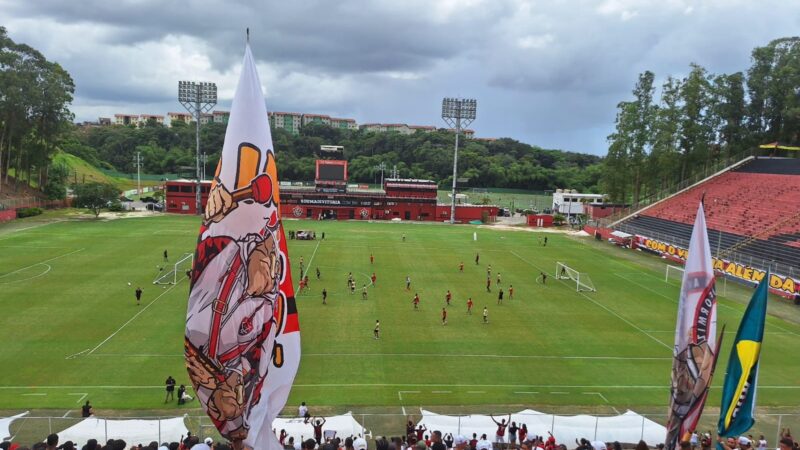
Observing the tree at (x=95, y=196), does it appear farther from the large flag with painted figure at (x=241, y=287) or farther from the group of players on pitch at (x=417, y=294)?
the large flag with painted figure at (x=241, y=287)

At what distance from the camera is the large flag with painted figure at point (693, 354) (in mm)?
10023

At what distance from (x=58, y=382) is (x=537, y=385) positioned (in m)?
18.2

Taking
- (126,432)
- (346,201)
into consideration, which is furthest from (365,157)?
(126,432)

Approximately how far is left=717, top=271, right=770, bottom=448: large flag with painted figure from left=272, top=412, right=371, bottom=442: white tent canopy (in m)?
8.63

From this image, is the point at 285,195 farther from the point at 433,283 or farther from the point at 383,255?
the point at 433,283

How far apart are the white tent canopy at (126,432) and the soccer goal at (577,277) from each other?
2936 centimetres

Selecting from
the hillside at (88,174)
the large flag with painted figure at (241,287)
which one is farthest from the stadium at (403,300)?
the hillside at (88,174)

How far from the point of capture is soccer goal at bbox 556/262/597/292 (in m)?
37.9

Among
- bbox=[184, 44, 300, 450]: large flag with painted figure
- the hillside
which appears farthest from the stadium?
the hillside

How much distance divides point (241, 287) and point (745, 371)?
32.6 feet

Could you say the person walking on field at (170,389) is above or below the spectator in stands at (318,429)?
below

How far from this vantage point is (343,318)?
95.7ft

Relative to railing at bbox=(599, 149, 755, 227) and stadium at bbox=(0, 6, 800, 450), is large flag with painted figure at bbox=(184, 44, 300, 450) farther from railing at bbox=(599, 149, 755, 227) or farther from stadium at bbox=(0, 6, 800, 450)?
railing at bbox=(599, 149, 755, 227)

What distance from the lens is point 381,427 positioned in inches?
678
